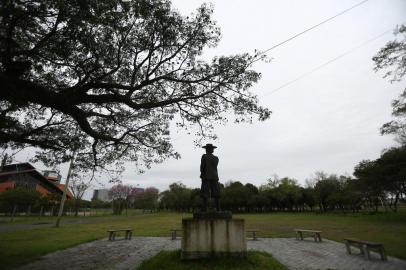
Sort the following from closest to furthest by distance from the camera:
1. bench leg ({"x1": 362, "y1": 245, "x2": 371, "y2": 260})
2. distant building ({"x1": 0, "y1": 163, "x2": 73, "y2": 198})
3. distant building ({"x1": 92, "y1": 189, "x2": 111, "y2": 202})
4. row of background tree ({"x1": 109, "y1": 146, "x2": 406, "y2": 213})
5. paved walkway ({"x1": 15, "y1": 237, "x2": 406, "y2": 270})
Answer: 1. paved walkway ({"x1": 15, "y1": 237, "x2": 406, "y2": 270})
2. bench leg ({"x1": 362, "y1": 245, "x2": 371, "y2": 260})
3. row of background tree ({"x1": 109, "y1": 146, "x2": 406, "y2": 213})
4. distant building ({"x1": 0, "y1": 163, "x2": 73, "y2": 198})
5. distant building ({"x1": 92, "y1": 189, "x2": 111, "y2": 202})

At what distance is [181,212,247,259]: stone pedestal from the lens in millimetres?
8000

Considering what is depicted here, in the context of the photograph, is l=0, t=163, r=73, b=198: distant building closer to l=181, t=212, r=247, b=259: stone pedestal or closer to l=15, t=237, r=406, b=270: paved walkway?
l=15, t=237, r=406, b=270: paved walkway

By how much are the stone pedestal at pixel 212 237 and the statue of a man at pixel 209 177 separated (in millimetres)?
751

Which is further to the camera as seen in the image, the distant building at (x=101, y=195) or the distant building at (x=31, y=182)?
the distant building at (x=101, y=195)

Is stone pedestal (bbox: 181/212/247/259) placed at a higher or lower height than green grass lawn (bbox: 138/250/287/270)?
higher

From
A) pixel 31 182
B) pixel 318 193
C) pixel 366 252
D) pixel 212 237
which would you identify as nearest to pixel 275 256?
pixel 212 237

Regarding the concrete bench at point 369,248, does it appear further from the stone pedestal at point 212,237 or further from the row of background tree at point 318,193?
the row of background tree at point 318,193

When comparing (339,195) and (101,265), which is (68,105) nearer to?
(101,265)

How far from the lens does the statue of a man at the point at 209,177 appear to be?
9097mm

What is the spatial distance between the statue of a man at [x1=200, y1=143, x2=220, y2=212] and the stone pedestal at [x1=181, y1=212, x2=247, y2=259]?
0.75 m

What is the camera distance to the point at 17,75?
299 inches

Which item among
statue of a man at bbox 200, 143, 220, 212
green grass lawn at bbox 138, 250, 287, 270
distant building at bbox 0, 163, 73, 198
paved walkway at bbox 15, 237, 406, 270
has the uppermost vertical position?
distant building at bbox 0, 163, 73, 198

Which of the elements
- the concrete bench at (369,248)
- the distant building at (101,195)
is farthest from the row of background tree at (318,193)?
the concrete bench at (369,248)

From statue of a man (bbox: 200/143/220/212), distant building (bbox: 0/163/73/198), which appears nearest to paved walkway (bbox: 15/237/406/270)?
statue of a man (bbox: 200/143/220/212)
